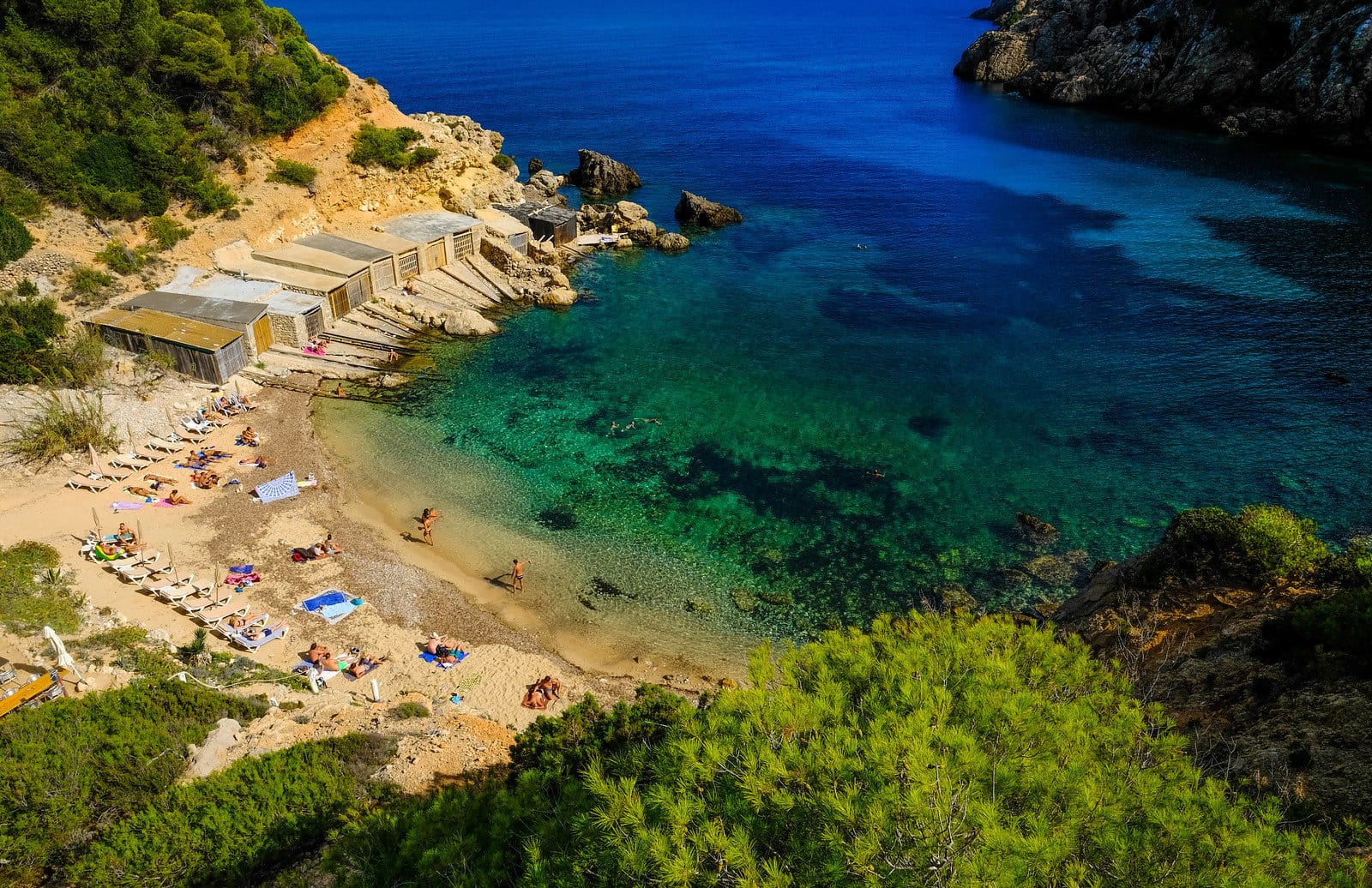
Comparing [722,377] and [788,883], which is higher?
[788,883]

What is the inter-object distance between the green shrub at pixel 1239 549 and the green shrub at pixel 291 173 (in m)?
51.9

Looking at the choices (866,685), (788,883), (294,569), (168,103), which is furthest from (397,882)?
(168,103)

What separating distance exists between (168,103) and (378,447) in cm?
2922

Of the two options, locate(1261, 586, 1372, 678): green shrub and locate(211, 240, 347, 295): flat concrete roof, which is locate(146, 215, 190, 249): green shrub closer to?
locate(211, 240, 347, 295): flat concrete roof

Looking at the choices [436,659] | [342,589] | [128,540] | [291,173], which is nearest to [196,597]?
[128,540]

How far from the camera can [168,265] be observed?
43.3 meters

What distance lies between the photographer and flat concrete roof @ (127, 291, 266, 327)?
39688 mm

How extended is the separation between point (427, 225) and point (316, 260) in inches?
361

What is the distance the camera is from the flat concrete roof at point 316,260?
45250 mm

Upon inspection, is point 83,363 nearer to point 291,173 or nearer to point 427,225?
point 291,173

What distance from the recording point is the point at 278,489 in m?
32.2

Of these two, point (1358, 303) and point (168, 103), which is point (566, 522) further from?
point (1358, 303)

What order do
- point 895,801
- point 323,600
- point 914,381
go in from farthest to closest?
point 914,381, point 323,600, point 895,801

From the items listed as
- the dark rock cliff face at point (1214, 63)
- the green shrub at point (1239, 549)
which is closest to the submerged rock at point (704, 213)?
the green shrub at point (1239, 549)
